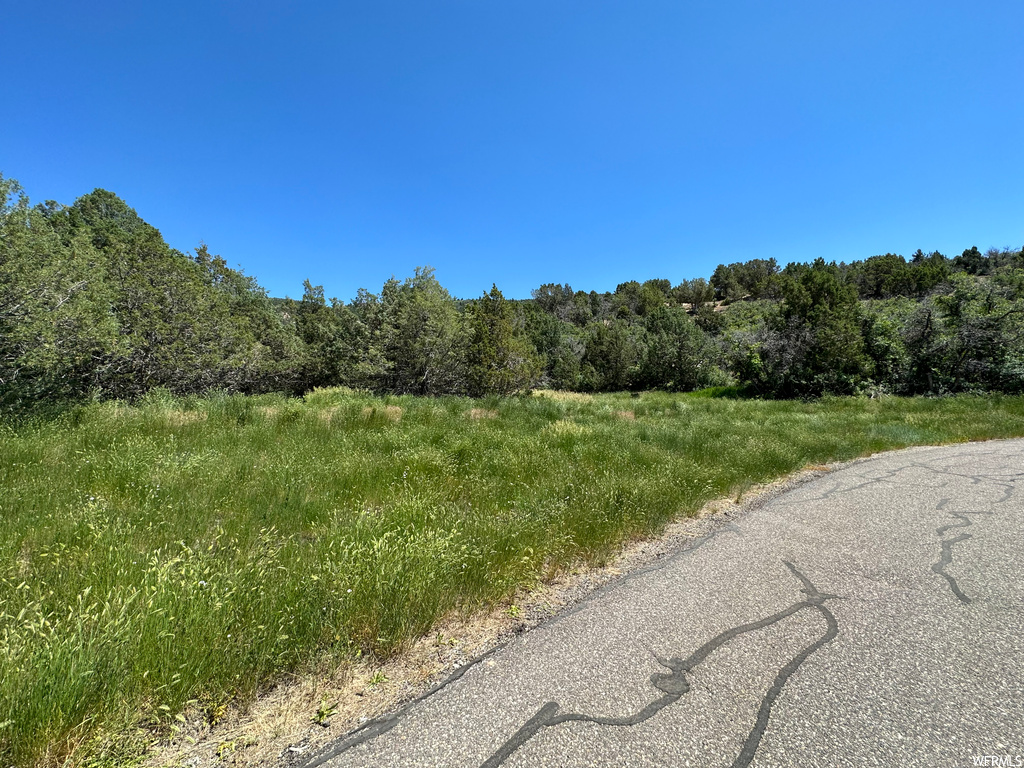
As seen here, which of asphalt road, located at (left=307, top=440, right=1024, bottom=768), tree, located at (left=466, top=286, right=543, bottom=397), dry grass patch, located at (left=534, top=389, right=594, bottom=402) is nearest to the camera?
asphalt road, located at (left=307, top=440, right=1024, bottom=768)

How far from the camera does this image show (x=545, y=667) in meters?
2.48

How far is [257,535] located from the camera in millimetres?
3848

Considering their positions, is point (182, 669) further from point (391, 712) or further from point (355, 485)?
point (355, 485)

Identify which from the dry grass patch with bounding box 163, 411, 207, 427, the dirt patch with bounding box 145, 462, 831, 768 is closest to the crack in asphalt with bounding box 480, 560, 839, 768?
the dirt patch with bounding box 145, 462, 831, 768

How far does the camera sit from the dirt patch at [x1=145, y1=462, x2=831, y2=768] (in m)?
1.91

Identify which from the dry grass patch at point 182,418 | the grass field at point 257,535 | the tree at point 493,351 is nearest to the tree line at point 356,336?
the tree at point 493,351

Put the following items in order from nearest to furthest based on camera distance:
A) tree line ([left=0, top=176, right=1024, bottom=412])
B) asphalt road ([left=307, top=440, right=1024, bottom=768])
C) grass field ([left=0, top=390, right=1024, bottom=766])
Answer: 1. asphalt road ([left=307, top=440, right=1024, bottom=768])
2. grass field ([left=0, top=390, right=1024, bottom=766])
3. tree line ([left=0, top=176, right=1024, bottom=412])

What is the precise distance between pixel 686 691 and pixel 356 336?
26.2 metres

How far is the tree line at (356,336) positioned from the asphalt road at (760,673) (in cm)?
1158

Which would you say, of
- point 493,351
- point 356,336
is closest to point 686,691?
point 493,351

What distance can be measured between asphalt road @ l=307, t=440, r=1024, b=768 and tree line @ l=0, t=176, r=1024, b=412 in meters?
11.6

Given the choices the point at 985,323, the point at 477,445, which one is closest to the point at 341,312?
the point at 477,445

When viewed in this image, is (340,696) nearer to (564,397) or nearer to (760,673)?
(760,673)

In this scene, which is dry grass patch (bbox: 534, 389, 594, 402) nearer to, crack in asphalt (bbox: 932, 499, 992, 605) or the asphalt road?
crack in asphalt (bbox: 932, 499, 992, 605)
